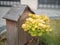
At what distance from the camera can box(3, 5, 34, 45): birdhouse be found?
14.2ft

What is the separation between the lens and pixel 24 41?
4.50 m

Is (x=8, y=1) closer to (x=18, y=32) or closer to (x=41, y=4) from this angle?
(x=41, y=4)

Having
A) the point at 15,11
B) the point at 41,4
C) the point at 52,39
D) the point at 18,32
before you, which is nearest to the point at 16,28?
the point at 18,32

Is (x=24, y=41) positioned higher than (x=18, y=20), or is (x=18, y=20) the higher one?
(x=18, y=20)

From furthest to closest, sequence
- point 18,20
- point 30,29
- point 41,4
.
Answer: point 41,4 → point 18,20 → point 30,29

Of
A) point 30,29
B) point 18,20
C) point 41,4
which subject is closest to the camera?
point 30,29

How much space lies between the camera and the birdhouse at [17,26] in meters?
4.33

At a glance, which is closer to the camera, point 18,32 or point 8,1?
point 18,32

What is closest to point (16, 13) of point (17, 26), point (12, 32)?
point (17, 26)

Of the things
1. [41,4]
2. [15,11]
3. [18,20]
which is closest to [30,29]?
[18,20]

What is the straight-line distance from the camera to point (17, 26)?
14.2 ft

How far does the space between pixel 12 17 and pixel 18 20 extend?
0.56 feet

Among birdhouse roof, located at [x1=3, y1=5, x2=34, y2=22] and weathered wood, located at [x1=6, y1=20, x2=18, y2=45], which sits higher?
birdhouse roof, located at [x1=3, y1=5, x2=34, y2=22]

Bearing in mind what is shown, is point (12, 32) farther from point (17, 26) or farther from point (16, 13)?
point (16, 13)
